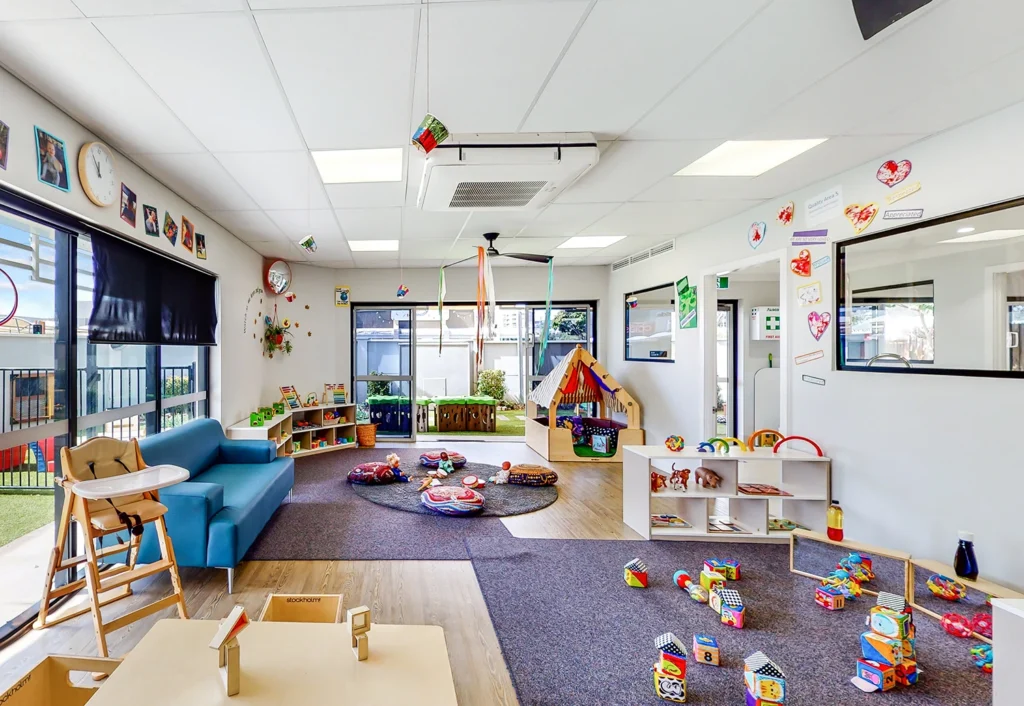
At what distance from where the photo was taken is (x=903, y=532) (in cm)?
270

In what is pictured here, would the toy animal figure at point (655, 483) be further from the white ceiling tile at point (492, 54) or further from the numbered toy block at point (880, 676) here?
the white ceiling tile at point (492, 54)

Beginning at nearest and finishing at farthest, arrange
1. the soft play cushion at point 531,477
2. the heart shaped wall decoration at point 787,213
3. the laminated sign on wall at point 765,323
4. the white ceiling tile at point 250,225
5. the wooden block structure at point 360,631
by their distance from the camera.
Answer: the wooden block structure at point 360,631 → the heart shaped wall decoration at point 787,213 → the white ceiling tile at point 250,225 → the soft play cushion at point 531,477 → the laminated sign on wall at point 765,323

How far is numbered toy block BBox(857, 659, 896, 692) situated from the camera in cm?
176

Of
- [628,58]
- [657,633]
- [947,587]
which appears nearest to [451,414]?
[657,633]

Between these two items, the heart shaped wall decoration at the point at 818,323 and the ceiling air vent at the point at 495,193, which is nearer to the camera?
the ceiling air vent at the point at 495,193

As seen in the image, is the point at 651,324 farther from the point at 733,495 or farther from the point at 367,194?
the point at 367,194

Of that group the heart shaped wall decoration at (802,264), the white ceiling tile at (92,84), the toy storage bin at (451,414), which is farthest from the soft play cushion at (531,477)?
the white ceiling tile at (92,84)

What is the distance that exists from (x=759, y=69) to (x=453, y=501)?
3387 mm

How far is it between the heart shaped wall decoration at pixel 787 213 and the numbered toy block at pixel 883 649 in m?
2.77

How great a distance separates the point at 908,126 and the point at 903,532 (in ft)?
7.67

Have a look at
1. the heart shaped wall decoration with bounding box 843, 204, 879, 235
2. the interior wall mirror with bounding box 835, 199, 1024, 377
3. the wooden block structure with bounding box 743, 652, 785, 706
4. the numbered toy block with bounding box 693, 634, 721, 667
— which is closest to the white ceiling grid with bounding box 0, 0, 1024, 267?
the heart shaped wall decoration with bounding box 843, 204, 879, 235

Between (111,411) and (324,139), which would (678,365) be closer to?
(324,139)

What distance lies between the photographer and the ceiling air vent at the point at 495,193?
114 inches

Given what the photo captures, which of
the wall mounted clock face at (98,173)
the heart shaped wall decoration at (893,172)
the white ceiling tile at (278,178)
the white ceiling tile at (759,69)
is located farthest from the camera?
the white ceiling tile at (278,178)
